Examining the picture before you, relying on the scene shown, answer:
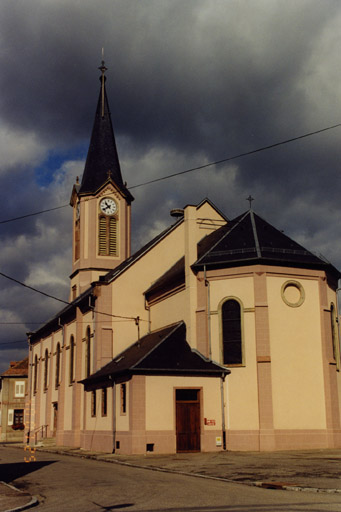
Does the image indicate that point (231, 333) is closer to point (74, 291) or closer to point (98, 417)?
point (98, 417)

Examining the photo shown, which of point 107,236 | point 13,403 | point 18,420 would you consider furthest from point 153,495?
point 13,403

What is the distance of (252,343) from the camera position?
102 feet

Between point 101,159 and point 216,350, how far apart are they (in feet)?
78.9

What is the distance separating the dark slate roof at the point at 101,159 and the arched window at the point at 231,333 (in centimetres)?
1957

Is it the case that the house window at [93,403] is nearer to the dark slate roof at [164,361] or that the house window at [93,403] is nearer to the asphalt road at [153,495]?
the dark slate roof at [164,361]

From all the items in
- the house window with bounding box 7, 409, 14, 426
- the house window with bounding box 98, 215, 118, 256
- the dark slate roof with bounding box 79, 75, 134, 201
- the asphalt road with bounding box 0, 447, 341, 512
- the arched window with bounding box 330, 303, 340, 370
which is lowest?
the asphalt road with bounding box 0, 447, 341, 512

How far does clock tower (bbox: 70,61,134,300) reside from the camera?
155 ft

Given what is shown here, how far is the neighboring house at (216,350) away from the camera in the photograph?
30016 millimetres

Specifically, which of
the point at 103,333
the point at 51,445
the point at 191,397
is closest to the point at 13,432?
the point at 51,445

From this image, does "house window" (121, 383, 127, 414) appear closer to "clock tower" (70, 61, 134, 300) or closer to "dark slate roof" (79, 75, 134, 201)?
"clock tower" (70, 61, 134, 300)

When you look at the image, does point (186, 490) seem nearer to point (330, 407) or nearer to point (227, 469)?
point (227, 469)

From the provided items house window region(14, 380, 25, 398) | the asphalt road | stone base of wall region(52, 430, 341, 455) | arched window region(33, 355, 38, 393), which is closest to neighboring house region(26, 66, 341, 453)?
stone base of wall region(52, 430, 341, 455)

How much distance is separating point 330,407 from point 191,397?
22.7ft

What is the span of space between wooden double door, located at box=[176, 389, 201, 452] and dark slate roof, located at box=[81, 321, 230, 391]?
123 cm
